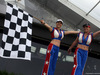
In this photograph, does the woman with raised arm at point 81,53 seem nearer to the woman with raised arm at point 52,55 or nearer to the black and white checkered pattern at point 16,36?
Result: the woman with raised arm at point 52,55

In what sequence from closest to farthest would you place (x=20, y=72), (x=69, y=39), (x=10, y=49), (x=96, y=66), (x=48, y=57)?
→ (x=10, y=49) → (x=48, y=57) → (x=20, y=72) → (x=69, y=39) → (x=96, y=66)

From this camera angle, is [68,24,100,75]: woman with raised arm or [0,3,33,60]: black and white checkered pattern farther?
[68,24,100,75]: woman with raised arm

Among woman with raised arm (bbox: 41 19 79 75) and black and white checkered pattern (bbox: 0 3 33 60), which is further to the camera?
woman with raised arm (bbox: 41 19 79 75)

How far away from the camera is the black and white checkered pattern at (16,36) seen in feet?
11.5

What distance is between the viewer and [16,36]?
3.76 meters

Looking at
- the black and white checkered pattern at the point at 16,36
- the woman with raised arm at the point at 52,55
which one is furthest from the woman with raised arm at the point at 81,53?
the black and white checkered pattern at the point at 16,36

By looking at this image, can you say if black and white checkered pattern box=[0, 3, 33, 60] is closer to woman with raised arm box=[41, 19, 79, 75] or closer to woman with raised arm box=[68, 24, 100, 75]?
woman with raised arm box=[41, 19, 79, 75]

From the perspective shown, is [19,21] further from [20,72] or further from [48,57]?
[20,72]

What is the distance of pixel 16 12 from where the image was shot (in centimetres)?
397

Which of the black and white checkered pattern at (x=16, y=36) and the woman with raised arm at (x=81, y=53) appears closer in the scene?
the black and white checkered pattern at (x=16, y=36)

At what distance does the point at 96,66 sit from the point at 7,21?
363cm

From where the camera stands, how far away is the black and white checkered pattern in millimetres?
3520

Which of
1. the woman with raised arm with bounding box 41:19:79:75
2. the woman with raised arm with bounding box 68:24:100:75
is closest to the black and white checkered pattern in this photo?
the woman with raised arm with bounding box 41:19:79:75

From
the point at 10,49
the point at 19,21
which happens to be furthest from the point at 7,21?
the point at 10,49
